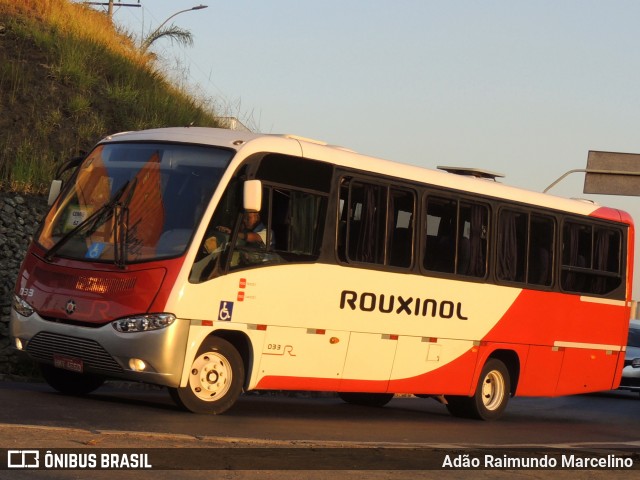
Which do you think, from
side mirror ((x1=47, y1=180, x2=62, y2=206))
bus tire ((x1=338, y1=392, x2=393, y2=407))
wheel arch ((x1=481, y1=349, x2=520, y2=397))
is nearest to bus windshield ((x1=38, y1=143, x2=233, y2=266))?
side mirror ((x1=47, y1=180, x2=62, y2=206))

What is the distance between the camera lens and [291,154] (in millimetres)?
14305

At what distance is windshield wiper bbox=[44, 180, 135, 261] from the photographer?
44.9 feet

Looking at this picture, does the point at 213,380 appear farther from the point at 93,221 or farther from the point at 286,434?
the point at 93,221

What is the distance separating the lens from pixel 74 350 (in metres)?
13.3

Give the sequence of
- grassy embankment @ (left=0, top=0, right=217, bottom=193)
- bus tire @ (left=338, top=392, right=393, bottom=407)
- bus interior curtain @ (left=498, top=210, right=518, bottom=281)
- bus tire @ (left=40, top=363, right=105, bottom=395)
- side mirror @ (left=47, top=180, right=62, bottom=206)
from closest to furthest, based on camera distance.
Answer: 1. bus tire @ (left=40, top=363, right=105, bottom=395)
2. side mirror @ (left=47, top=180, right=62, bottom=206)
3. bus interior curtain @ (left=498, top=210, right=518, bottom=281)
4. bus tire @ (left=338, top=392, right=393, bottom=407)
5. grassy embankment @ (left=0, top=0, right=217, bottom=193)

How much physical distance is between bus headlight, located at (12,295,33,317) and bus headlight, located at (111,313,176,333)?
140 cm

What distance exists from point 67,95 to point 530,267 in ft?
47.0

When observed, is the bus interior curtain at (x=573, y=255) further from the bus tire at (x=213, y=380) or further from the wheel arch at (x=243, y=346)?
the bus tire at (x=213, y=380)

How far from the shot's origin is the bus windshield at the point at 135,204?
1332 centimetres

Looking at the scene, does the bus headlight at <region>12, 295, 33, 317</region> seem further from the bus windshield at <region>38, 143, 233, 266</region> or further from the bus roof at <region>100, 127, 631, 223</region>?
the bus roof at <region>100, 127, 631, 223</region>

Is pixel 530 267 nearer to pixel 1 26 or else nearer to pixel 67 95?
pixel 67 95

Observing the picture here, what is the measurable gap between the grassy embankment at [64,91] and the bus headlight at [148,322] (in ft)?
38.4

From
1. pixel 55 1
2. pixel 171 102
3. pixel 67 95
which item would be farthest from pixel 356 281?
pixel 55 1

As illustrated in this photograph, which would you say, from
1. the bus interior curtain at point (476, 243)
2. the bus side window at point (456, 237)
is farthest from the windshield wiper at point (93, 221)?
the bus interior curtain at point (476, 243)
